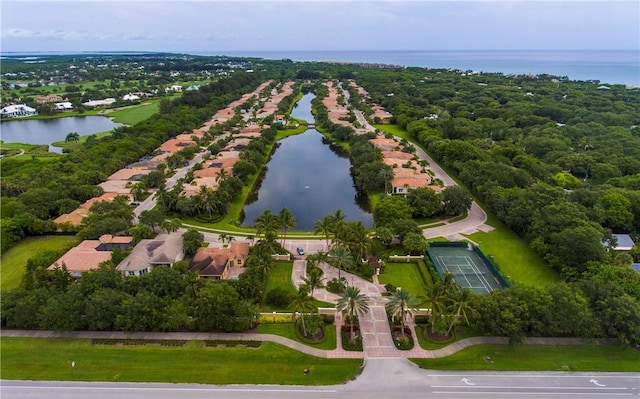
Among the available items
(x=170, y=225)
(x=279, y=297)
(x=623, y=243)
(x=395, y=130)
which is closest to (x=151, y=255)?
(x=170, y=225)

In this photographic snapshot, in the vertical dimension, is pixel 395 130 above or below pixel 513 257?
above

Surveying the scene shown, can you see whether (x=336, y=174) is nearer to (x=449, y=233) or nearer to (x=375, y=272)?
(x=449, y=233)

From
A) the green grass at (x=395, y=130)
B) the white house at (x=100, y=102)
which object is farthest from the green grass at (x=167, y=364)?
the white house at (x=100, y=102)

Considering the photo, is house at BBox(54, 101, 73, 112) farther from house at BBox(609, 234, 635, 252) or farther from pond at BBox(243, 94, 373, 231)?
house at BBox(609, 234, 635, 252)

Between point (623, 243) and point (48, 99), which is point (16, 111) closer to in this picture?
point (48, 99)

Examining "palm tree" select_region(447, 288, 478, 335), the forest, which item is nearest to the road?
the forest

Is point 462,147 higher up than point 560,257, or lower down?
higher up

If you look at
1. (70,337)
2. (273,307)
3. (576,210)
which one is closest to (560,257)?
(576,210)
